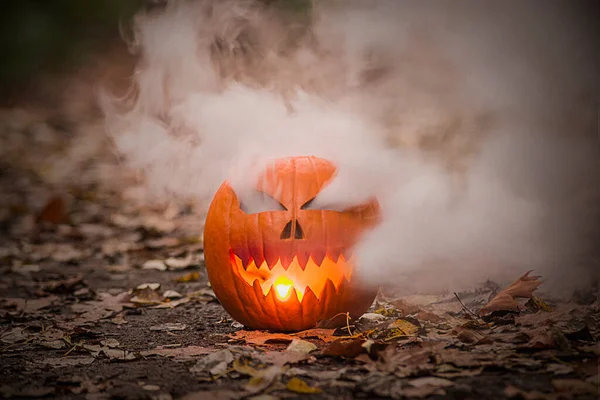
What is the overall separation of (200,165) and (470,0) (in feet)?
6.67

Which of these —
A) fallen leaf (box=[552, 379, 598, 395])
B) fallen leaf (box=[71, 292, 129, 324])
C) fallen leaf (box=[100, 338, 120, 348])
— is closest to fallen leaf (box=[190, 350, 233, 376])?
fallen leaf (box=[100, 338, 120, 348])

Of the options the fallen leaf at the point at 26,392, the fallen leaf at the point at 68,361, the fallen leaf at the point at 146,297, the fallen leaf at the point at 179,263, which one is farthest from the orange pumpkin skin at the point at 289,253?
the fallen leaf at the point at 179,263

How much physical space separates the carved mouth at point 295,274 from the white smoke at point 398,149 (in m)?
0.13

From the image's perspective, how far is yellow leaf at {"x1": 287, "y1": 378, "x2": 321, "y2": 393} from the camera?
2014 millimetres

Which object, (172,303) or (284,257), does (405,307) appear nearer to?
(284,257)

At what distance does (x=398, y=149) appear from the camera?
3.89 m

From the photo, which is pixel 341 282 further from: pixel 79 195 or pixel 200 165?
pixel 79 195

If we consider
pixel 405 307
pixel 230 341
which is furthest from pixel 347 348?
pixel 405 307

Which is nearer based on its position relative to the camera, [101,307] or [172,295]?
[101,307]

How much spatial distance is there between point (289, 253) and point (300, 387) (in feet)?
2.85

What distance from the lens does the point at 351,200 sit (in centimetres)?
290

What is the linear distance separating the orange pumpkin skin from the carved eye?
0.03 m

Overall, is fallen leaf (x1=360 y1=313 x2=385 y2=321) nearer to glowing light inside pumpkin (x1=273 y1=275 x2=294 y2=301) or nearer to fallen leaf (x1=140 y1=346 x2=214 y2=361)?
glowing light inside pumpkin (x1=273 y1=275 x2=294 y2=301)

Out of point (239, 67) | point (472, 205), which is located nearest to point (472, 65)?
point (472, 205)
